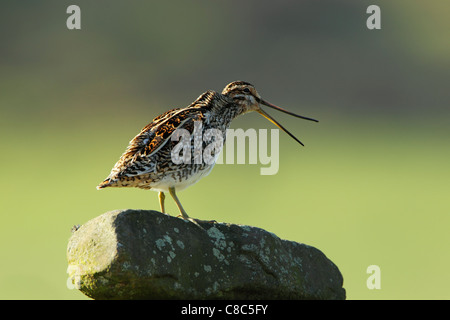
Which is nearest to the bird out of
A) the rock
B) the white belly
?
the white belly

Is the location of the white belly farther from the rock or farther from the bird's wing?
the rock

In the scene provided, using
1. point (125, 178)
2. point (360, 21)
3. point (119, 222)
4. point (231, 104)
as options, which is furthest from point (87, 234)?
point (360, 21)

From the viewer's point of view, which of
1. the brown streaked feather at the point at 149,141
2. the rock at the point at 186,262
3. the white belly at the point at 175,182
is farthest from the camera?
the white belly at the point at 175,182

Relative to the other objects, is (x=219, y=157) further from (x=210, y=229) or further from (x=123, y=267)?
(x=123, y=267)

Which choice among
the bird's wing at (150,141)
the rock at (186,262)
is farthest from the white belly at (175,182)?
the rock at (186,262)

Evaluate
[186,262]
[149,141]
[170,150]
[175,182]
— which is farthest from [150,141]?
[186,262]

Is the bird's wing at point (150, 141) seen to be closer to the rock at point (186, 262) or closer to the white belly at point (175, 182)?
the white belly at point (175, 182)

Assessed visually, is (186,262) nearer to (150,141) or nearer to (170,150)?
(170,150)
